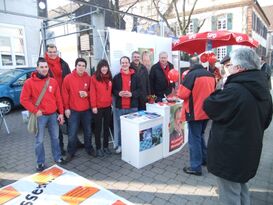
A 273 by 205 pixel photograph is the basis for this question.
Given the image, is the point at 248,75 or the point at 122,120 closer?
the point at 248,75

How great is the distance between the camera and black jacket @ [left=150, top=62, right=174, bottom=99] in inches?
192

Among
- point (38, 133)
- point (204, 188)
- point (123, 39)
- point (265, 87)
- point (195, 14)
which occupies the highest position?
point (195, 14)

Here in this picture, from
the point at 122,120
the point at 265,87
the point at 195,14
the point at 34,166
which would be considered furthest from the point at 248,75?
the point at 195,14

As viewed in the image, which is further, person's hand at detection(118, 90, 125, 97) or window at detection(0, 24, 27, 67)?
window at detection(0, 24, 27, 67)

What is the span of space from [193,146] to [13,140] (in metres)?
4.20

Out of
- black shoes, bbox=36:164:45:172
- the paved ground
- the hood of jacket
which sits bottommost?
the paved ground

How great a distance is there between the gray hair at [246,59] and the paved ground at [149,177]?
180 cm

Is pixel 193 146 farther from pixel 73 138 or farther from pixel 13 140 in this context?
pixel 13 140

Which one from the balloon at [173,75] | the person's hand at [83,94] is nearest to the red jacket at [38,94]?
the person's hand at [83,94]

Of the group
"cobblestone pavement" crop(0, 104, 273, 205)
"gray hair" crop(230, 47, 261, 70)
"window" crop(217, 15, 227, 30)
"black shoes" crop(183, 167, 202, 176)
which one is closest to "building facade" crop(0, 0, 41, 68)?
"cobblestone pavement" crop(0, 104, 273, 205)

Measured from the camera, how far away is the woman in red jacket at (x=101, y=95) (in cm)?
408

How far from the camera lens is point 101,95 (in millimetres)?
4137

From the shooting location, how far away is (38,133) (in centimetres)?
369

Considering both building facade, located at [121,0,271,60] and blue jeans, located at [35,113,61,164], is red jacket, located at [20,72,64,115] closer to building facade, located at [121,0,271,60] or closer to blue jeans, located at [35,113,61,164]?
blue jeans, located at [35,113,61,164]
